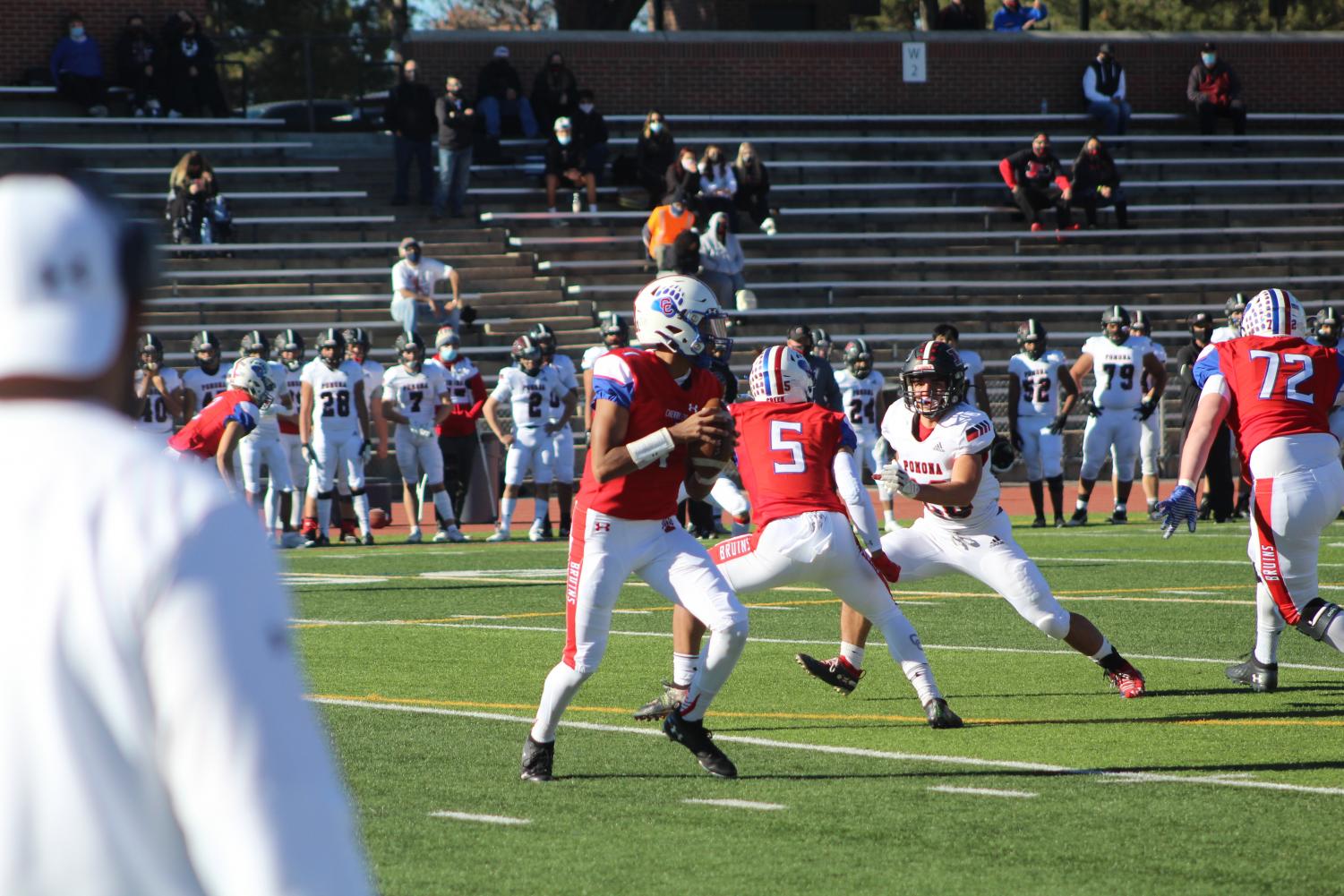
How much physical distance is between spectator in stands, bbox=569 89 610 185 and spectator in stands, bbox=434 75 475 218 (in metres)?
1.52

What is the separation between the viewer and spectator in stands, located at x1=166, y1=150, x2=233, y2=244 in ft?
77.6

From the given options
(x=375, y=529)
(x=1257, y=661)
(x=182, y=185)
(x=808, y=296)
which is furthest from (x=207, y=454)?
(x=808, y=296)

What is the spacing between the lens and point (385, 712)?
851 cm

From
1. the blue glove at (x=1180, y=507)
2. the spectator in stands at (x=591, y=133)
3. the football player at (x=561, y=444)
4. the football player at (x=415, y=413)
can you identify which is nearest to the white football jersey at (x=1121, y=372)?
the football player at (x=561, y=444)

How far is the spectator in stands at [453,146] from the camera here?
2523cm

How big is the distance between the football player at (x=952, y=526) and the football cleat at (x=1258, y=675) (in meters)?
0.65

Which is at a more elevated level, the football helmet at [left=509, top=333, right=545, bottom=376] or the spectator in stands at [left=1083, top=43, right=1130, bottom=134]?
the spectator in stands at [left=1083, top=43, right=1130, bottom=134]

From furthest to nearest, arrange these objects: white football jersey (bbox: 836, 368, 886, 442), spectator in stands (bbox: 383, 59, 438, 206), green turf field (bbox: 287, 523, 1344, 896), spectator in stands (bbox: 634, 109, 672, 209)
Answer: spectator in stands (bbox: 634, 109, 672, 209) → spectator in stands (bbox: 383, 59, 438, 206) → white football jersey (bbox: 836, 368, 886, 442) → green turf field (bbox: 287, 523, 1344, 896)

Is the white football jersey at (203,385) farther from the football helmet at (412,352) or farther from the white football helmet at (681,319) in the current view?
the white football helmet at (681,319)

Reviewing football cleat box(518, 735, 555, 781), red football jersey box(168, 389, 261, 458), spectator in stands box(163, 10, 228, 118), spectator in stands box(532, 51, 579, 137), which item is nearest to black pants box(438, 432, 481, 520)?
red football jersey box(168, 389, 261, 458)

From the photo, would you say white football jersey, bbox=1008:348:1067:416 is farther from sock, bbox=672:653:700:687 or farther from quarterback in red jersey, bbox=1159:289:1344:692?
sock, bbox=672:653:700:687

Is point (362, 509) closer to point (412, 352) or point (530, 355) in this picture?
point (412, 352)

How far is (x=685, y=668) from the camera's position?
24.1ft

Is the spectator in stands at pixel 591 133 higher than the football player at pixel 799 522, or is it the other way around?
the spectator in stands at pixel 591 133
